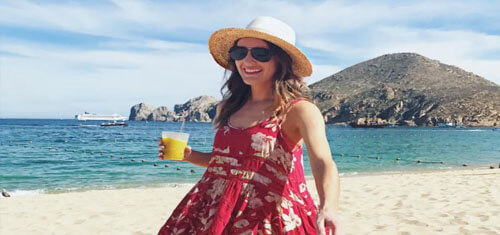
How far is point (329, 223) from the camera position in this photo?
1.64 metres

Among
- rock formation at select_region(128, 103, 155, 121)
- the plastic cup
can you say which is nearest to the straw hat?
the plastic cup

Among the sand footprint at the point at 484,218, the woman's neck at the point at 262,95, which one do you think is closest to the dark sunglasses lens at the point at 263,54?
the woman's neck at the point at 262,95

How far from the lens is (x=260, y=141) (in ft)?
6.70

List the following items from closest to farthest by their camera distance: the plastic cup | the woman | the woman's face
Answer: the woman → the woman's face → the plastic cup

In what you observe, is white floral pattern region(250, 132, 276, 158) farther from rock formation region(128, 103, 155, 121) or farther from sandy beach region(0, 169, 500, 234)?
rock formation region(128, 103, 155, 121)

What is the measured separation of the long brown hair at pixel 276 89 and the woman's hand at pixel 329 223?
1.82ft

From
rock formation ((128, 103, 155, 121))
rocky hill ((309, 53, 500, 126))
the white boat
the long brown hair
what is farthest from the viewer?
rock formation ((128, 103, 155, 121))

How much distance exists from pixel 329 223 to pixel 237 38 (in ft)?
3.63

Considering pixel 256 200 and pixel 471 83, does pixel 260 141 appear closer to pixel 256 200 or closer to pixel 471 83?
pixel 256 200

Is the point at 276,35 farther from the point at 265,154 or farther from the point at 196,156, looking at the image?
the point at 196,156

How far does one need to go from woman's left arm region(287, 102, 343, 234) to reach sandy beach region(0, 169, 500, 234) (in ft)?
14.4

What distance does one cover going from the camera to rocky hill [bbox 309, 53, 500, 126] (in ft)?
329

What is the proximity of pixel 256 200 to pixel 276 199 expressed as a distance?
0.09m

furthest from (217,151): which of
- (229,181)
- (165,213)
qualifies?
(165,213)
